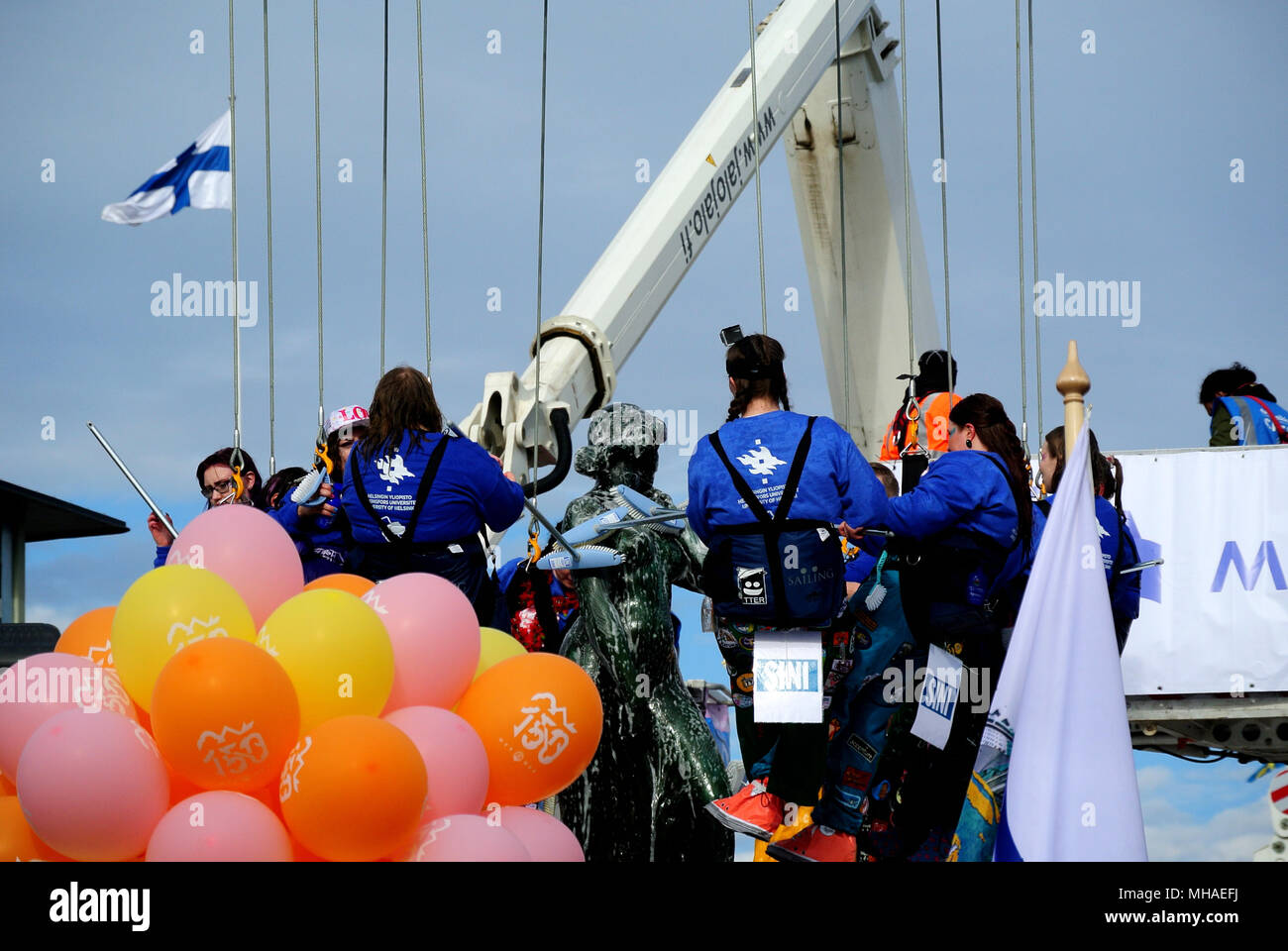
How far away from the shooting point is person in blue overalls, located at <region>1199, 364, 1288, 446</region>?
32.4 ft

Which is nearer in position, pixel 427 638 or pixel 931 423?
pixel 427 638

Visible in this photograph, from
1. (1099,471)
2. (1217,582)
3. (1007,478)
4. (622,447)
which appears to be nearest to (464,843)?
(622,447)

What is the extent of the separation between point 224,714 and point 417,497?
2.04 metres

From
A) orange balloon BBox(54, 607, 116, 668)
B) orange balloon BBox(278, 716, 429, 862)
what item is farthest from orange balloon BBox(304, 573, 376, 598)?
orange balloon BBox(278, 716, 429, 862)

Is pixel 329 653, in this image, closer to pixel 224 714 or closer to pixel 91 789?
pixel 224 714

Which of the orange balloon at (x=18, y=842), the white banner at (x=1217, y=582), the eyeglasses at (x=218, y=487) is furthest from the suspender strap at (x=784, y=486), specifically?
the white banner at (x=1217, y=582)

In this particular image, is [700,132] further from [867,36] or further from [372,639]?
[372,639]

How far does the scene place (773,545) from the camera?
5898 millimetres

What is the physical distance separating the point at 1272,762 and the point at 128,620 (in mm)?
7140

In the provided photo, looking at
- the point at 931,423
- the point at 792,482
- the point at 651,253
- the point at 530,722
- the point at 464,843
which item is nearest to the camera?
the point at 464,843

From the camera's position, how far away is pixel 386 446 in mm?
6496

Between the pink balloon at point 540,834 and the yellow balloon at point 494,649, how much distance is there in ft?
1.73

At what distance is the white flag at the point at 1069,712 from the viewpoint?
5168 mm

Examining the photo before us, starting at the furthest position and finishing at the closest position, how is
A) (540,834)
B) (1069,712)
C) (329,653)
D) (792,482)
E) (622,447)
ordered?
1. (622,447)
2. (792,482)
3. (1069,712)
4. (540,834)
5. (329,653)
